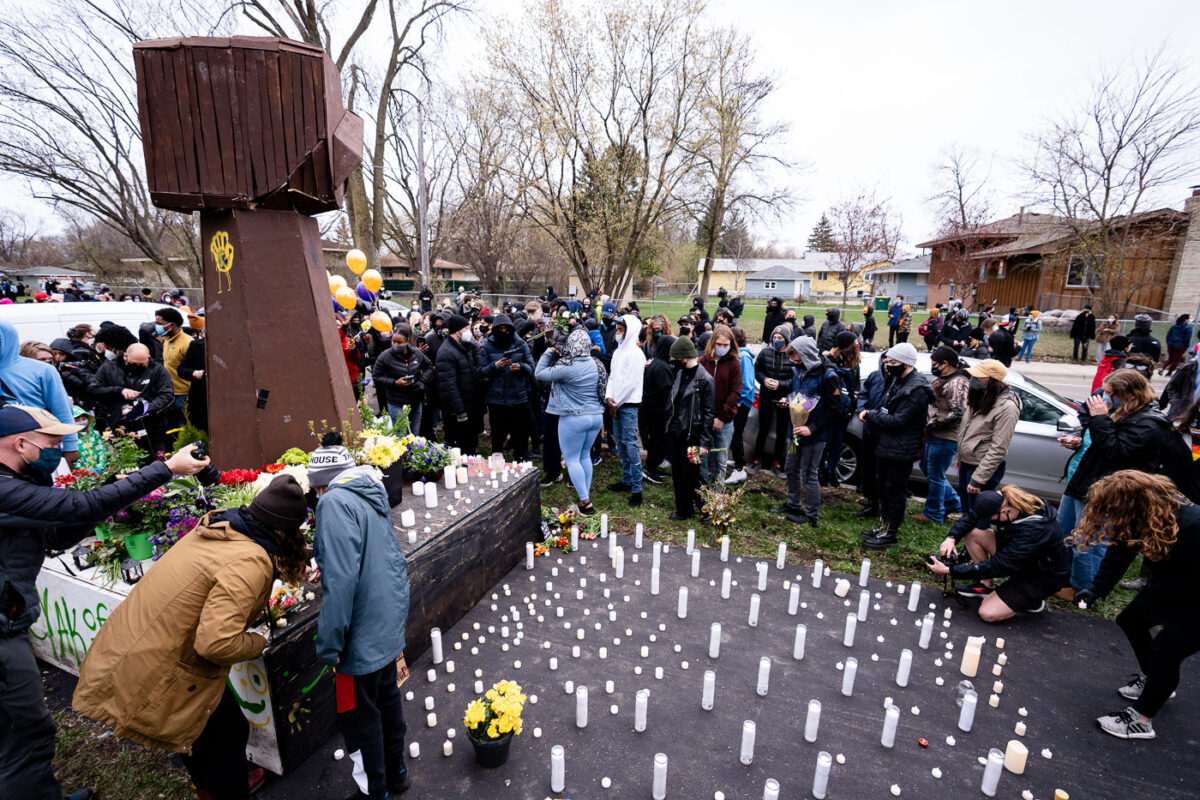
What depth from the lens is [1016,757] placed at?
10.3 ft

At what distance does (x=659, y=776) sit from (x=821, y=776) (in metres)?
0.88

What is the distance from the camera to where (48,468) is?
2.67 metres

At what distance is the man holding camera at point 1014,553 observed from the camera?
442 cm

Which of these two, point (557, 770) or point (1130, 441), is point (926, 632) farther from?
point (557, 770)

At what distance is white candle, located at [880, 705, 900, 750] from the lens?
3293 millimetres

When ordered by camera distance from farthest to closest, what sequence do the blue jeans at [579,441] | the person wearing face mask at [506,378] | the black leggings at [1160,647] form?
the person wearing face mask at [506,378] → the blue jeans at [579,441] → the black leggings at [1160,647]

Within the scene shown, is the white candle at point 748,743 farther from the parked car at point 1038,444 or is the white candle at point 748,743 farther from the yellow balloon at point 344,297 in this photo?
the yellow balloon at point 344,297

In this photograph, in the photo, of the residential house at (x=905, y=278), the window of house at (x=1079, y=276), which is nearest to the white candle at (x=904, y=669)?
the window of house at (x=1079, y=276)

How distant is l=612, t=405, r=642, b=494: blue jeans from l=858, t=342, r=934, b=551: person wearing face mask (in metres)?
2.69

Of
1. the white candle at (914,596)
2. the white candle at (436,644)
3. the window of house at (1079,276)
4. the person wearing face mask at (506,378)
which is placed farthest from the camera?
the window of house at (1079,276)

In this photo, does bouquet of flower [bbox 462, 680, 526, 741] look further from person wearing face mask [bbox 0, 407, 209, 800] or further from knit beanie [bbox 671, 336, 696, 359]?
knit beanie [bbox 671, 336, 696, 359]

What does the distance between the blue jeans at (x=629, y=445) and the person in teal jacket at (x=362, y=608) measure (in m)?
4.37

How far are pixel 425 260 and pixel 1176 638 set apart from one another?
926 inches

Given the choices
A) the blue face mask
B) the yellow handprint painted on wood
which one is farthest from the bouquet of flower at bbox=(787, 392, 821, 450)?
the blue face mask
